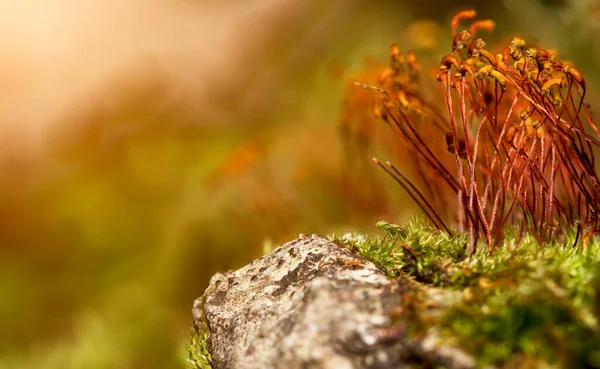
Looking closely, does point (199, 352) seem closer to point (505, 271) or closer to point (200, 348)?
point (200, 348)

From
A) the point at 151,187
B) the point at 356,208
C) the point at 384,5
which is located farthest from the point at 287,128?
the point at 384,5

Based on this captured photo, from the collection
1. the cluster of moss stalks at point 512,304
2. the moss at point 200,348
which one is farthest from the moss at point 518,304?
the moss at point 200,348

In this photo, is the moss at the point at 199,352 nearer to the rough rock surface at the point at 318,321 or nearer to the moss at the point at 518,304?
the rough rock surface at the point at 318,321

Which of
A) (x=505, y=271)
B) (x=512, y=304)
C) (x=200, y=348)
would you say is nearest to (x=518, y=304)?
(x=512, y=304)

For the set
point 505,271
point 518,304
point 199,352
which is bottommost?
point 518,304

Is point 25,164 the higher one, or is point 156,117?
point 25,164

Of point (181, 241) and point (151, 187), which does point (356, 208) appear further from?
point (151, 187)
